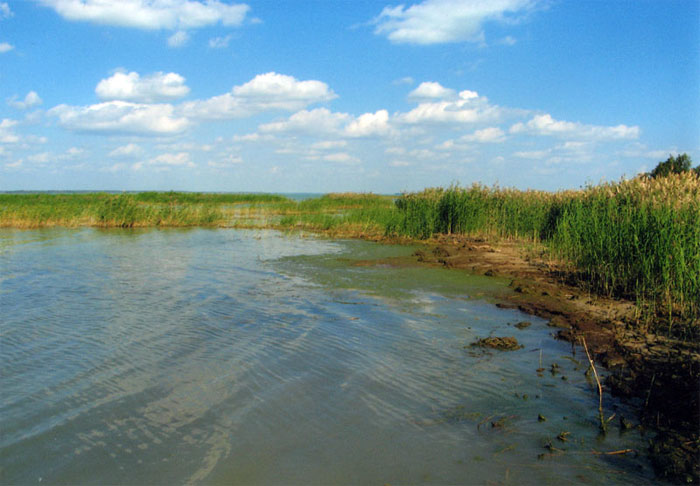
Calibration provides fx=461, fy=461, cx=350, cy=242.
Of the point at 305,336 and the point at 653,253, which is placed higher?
the point at 653,253

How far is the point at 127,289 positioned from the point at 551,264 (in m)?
9.75

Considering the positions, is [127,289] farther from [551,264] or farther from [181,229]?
[181,229]

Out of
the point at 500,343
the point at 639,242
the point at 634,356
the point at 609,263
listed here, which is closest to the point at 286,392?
the point at 500,343

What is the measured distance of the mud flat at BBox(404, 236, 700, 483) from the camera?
11.4 ft

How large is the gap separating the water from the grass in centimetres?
201

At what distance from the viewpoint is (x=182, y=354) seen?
563 cm

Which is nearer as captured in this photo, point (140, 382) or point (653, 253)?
point (140, 382)

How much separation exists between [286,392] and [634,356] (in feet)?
12.9

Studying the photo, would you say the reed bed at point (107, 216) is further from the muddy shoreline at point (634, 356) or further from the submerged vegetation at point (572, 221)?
the muddy shoreline at point (634, 356)

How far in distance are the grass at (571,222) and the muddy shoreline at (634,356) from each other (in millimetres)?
451

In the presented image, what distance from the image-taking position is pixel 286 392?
4570 mm

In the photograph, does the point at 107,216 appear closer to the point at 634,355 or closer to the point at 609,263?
the point at 609,263

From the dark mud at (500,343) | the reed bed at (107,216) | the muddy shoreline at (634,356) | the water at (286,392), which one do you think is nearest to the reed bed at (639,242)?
the muddy shoreline at (634,356)

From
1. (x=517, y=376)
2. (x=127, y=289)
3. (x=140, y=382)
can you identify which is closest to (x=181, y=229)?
(x=127, y=289)
